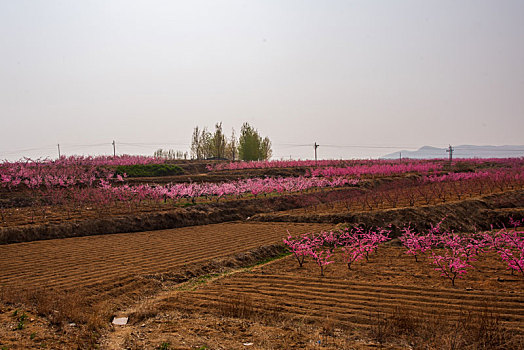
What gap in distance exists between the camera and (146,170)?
3675 cm

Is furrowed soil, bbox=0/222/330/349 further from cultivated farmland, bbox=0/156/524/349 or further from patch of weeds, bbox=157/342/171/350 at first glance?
patch of weeds, bbox=157/342/171/350

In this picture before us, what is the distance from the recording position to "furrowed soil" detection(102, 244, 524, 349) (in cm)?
617

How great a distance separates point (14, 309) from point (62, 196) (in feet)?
49.9

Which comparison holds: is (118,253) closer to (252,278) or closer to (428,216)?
(252,278)

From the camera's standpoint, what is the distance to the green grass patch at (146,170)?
115ft

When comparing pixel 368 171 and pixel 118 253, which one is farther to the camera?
pixel 368 171

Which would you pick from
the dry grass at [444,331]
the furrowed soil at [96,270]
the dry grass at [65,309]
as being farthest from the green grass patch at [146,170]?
the dry grass at [444,331]

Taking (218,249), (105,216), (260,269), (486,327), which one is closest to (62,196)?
(105,216)

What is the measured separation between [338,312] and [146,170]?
104 feet

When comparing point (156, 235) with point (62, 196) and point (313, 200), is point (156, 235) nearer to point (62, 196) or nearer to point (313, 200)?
point (62, 196)

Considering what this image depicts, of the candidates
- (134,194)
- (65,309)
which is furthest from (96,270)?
(134,194)

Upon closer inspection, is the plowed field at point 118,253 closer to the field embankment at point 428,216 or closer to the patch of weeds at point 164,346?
the field embankment at point 428,216

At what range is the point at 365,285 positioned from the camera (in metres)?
8.72

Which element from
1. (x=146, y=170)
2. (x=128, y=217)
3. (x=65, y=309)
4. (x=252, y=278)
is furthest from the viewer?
(x=146, y=170)
